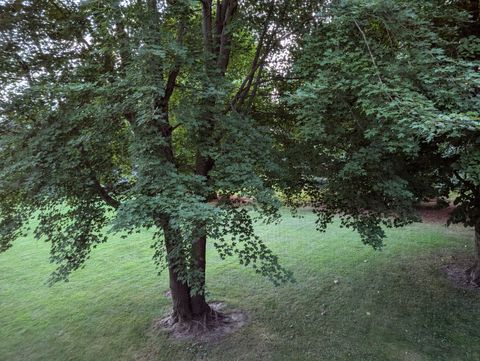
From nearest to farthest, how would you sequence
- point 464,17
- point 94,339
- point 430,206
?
point 464,17 → point 94,339 → point 430,206

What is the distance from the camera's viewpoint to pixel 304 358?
4988mm

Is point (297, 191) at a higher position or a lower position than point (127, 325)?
higher

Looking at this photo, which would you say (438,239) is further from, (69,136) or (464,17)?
(69,136)

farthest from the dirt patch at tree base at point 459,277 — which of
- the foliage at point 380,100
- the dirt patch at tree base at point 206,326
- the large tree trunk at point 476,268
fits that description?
the dirt patch at tree base at point 206,326

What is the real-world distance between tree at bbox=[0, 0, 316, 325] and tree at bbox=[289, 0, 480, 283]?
0.86 metres

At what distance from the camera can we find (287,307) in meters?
6.39

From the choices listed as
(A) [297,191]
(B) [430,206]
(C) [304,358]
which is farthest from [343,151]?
(B) [430,206]

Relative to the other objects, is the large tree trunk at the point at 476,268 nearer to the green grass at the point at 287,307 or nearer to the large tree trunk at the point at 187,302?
the green grass at the point at 287,307

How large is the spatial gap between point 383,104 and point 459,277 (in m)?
5.70

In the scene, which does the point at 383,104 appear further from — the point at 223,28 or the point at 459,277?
the point at 459,277

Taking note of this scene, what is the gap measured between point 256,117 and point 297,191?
1.40 metres

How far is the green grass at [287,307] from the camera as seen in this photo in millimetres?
5238

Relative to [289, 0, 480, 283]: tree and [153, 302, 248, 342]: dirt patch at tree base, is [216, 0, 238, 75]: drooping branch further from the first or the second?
[153, 302, 248, 342]: dirt patch at tree base

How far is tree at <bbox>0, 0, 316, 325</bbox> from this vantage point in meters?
3.46
